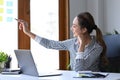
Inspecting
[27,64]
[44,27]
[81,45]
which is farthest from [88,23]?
[44,27]

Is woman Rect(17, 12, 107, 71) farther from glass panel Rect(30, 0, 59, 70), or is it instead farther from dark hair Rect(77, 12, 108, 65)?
glass panel Rect(30, 0, 59, 70)

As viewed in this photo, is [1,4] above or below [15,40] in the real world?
above

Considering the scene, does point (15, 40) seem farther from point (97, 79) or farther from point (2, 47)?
point (97, 79)

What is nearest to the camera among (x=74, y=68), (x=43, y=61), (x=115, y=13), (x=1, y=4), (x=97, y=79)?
(x=97, y=79)

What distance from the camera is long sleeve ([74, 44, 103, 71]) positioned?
2.39 metres

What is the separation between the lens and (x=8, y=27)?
3.61 metres

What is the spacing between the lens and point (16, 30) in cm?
364

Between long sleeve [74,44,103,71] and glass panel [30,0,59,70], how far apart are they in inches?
60.2

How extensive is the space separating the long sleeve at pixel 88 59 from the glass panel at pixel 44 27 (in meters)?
1.53

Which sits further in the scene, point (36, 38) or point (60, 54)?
point (60, 54)

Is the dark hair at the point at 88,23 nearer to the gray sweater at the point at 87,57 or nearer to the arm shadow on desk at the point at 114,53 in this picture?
the gray sweater at the point at 87,57

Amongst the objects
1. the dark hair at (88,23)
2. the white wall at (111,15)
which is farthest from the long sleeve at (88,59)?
the white wall at (111,15)

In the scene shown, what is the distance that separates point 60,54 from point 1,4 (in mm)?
1342

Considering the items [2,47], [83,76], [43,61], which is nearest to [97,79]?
[83,76]
